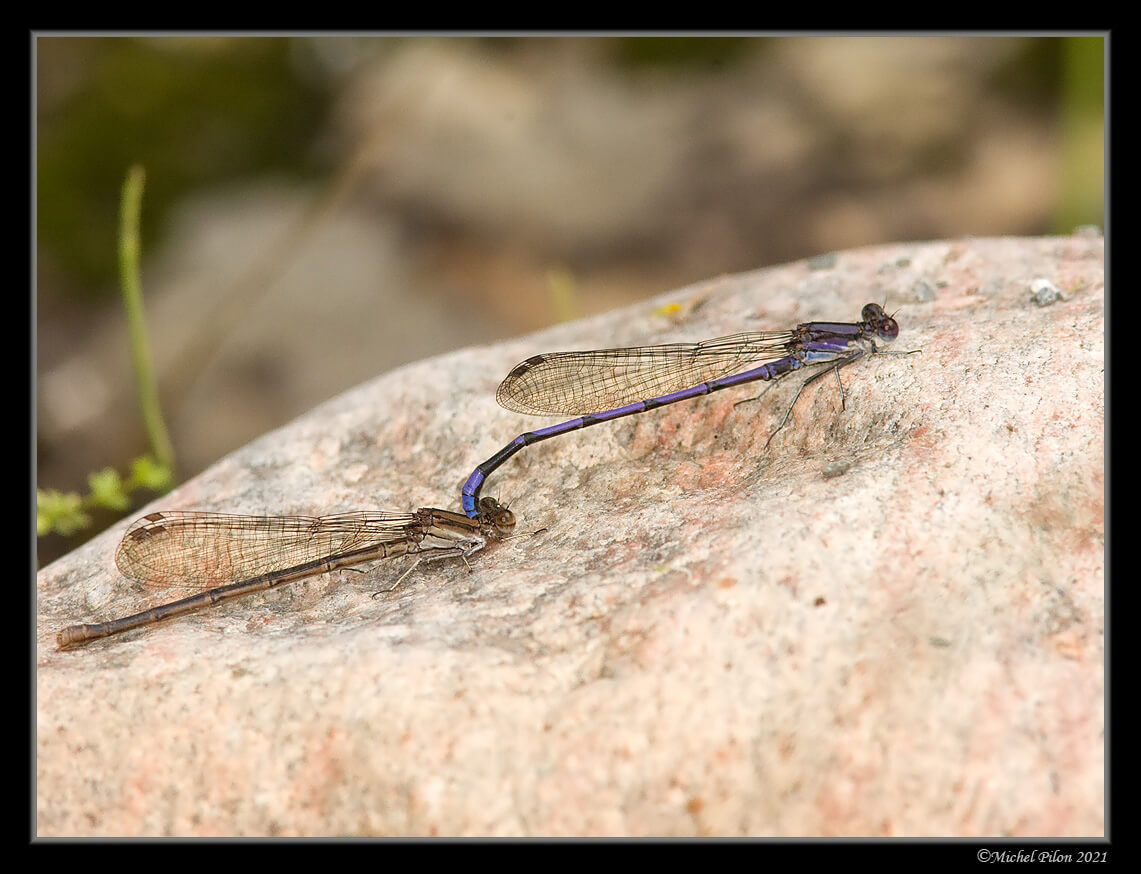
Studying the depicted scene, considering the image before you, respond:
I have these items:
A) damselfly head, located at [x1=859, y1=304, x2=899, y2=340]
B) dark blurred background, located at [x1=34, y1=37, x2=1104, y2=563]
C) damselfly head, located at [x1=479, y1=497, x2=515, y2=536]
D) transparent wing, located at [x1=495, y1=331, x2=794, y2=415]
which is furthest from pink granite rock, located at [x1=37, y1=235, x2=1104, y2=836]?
dark blurred background, located at [x1=34, y1=37, x2=1104, y2=563]

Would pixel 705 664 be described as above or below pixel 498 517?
below

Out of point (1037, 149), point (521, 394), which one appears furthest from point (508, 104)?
point (521, 394)

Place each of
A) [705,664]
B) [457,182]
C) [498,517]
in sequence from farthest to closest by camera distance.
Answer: [457,182] < [498,517] < [705,664]

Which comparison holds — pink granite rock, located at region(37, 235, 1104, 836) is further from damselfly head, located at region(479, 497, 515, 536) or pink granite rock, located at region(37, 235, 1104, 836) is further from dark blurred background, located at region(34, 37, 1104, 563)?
dark blurred background, located at region(34, 37, 1104, 563)

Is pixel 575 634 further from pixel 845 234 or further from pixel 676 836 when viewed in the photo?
pixel 845 234

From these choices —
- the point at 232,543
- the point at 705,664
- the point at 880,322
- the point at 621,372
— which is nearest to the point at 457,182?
the point at 621,372

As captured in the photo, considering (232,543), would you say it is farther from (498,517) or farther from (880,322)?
(880,322)
